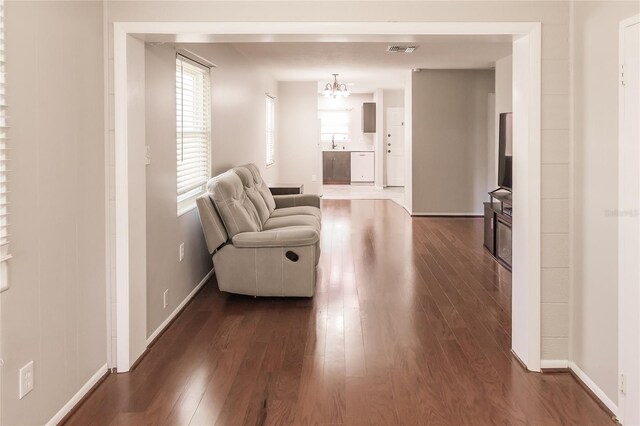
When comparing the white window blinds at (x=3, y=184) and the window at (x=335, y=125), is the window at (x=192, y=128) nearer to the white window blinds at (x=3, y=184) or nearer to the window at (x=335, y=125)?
the white window blinds at (x=3, y=184)

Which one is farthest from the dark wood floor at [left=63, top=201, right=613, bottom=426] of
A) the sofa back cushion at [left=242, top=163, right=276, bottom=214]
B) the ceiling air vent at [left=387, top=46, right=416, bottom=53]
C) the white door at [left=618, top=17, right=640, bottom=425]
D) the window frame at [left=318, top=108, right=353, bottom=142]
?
the window frame at [left=318, top=108, right=353, bottom=142]

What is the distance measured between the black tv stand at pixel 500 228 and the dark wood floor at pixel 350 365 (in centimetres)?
42

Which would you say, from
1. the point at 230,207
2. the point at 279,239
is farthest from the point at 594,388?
the point at 230,207

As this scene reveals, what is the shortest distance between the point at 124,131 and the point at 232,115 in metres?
3.36

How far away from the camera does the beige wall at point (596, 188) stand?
2785 millimetres

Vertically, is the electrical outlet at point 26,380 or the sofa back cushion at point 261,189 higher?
the sofa back cushion at point 261,189

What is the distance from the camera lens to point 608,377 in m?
2.86

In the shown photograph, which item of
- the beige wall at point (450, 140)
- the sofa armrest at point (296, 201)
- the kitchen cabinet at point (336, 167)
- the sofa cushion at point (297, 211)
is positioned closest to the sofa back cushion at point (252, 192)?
the sofa cushion at point (297, 211)

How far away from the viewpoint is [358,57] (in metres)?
7.95

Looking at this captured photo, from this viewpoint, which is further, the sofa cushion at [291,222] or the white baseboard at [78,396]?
the sofa cushion at [291,222]

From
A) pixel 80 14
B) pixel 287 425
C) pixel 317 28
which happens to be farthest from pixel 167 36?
pixel 287 425

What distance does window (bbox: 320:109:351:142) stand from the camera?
15.8 meters

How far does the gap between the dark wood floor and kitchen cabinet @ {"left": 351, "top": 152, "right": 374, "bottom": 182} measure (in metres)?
10.1

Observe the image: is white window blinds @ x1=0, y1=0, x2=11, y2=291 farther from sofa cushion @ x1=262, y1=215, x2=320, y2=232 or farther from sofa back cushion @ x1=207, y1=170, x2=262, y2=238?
sofa cushion @ x1=262, y1=215, x2=320, y2=232
